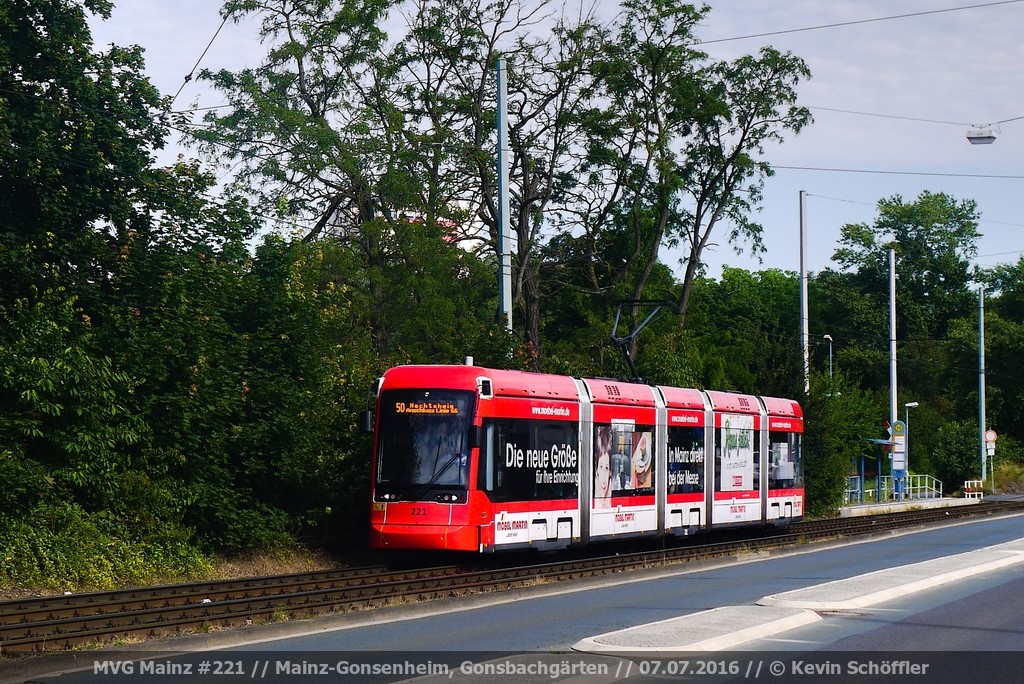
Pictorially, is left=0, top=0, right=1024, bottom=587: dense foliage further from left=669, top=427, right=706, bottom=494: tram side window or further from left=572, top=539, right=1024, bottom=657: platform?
left=572, top=539, right=1024, bottom=657: platform

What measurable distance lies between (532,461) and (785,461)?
13442 mm

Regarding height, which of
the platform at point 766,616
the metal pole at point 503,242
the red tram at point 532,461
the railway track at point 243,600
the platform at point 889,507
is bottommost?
the railway track at point 243,600

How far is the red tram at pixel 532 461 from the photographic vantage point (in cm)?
2062

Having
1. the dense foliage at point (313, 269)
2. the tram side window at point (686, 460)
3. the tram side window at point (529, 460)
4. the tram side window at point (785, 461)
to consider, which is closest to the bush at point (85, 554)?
the dense foliage at point (313, 269)

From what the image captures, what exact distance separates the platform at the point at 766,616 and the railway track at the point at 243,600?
4.75 metres

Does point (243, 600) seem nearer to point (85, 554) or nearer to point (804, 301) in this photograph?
point (85, 554)

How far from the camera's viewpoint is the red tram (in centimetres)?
2062

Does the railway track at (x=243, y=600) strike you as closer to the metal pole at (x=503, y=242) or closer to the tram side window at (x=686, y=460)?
the tram side window at (x=686, y=460)

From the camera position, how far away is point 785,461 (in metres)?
33.4

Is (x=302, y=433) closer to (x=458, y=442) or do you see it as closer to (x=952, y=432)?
(x=458, y=442)

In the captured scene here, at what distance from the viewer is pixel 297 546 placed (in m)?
22.7

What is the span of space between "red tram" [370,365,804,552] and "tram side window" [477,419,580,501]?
23 mm

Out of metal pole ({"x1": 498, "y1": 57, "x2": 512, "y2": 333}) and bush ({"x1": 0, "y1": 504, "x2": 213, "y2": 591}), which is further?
metal pole ({"x1": 498, "y1": 57, "x2": 512, "y2": 333})

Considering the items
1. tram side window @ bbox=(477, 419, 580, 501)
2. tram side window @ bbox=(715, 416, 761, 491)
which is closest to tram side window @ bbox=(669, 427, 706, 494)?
tram side window @ bbox=(715, 416, 761, 491)
